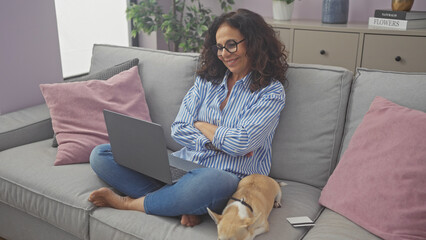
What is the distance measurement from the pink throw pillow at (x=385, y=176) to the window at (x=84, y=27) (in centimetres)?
232

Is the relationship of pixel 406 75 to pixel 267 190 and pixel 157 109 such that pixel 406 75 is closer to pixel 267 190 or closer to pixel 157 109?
pixel 267 190

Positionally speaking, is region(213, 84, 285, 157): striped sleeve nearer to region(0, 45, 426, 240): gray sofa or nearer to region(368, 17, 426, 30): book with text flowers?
region(0, 45, 426, 240): gray sofa

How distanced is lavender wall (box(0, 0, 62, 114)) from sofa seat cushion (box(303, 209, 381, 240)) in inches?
67.0

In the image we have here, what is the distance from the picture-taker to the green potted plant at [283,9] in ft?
9.89

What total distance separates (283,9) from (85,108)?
1.74 meters

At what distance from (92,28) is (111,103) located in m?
1.57

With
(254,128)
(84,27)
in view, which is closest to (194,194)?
(254,128)

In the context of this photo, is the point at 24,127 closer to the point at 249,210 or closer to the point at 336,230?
the point at 249,210

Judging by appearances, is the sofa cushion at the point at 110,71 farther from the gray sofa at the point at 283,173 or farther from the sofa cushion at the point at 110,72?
the gray sofa at the point at 283,173

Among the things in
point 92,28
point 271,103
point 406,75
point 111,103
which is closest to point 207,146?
point 271,103

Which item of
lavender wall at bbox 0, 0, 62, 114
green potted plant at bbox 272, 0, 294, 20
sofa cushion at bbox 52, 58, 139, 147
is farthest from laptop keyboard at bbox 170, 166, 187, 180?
green potted plant at bbox 272, 0, 294, 20

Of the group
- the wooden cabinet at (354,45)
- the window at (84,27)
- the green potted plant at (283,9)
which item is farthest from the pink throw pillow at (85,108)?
the green potted plant at (283,9)

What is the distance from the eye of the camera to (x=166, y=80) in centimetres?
206

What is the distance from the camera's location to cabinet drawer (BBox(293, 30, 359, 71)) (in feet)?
8.95
